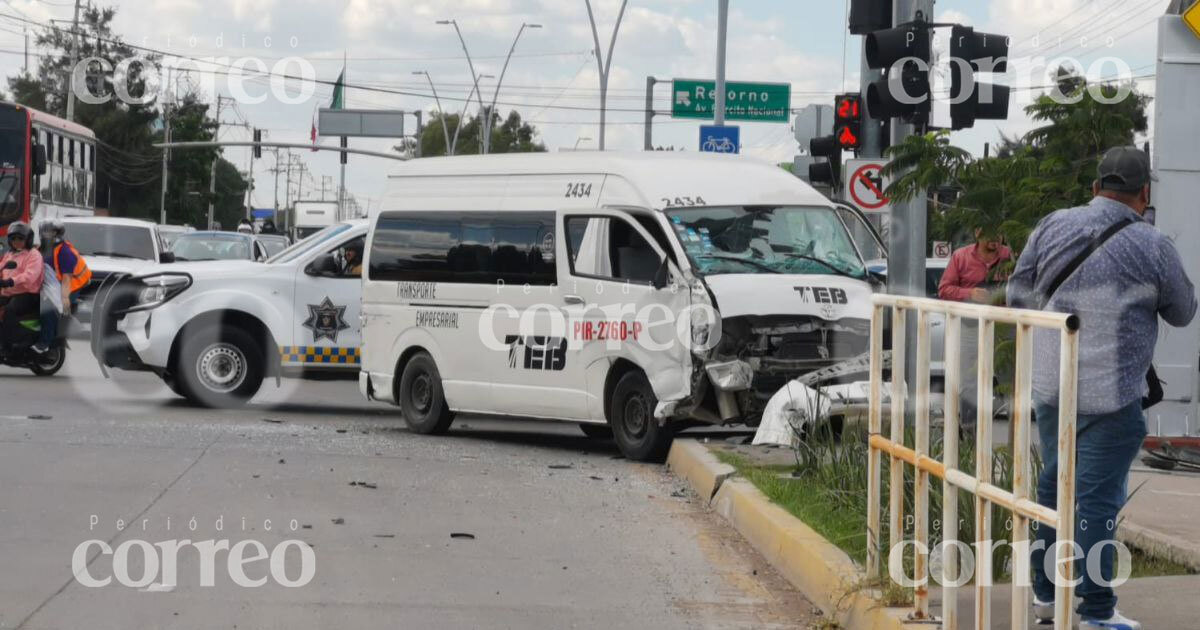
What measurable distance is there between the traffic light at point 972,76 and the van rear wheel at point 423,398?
15.7ft

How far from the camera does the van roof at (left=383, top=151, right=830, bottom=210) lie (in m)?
12.7

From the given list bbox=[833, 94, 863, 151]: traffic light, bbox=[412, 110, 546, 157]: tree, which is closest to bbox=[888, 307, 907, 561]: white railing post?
bbox=[833, 94, 863, 151]: traffic light

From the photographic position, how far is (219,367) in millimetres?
16281

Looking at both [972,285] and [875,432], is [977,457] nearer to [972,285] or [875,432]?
[875,432]

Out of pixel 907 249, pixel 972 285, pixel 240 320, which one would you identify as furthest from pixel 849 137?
pixel 240 320

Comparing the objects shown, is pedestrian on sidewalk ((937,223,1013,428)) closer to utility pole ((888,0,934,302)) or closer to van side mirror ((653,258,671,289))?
utility pole ((888,0,934,302))

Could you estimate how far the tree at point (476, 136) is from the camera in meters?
83.4

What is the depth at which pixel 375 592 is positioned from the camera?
7.30 meters

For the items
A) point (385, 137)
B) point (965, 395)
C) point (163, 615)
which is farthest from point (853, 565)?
point (385, 137)

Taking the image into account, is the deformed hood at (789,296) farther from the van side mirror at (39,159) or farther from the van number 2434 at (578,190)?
the van side mirror at (39,159)

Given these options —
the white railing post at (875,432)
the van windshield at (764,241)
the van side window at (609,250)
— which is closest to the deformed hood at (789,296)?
the van windshield at (764,241)

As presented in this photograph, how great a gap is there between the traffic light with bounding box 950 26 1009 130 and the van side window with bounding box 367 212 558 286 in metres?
3.22

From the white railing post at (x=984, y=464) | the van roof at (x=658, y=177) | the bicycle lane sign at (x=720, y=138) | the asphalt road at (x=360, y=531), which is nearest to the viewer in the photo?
the white railing post at (x=984, y=464)

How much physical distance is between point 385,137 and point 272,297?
58.3 m
